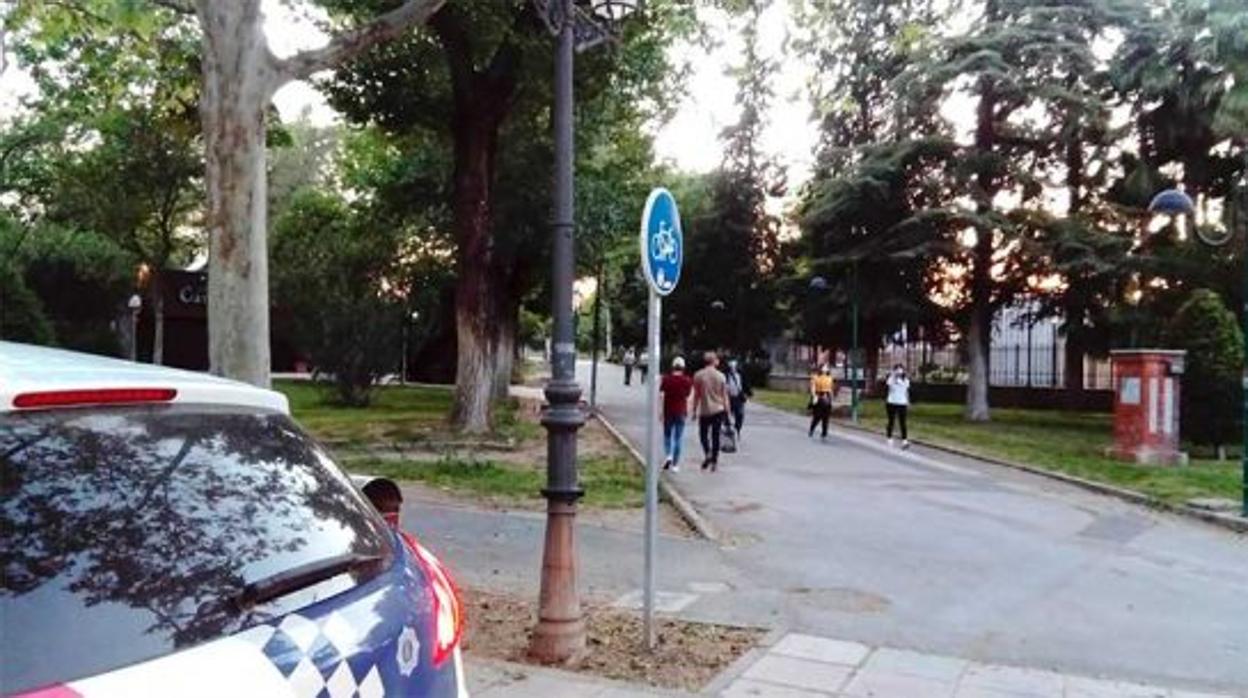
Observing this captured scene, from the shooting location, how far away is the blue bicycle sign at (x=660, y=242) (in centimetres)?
681

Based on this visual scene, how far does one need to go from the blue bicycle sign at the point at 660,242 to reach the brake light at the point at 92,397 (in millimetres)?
4519

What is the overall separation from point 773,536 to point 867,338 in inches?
1074

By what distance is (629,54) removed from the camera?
20391 millimetres

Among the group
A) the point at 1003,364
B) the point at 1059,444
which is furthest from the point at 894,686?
the point at 1003,364

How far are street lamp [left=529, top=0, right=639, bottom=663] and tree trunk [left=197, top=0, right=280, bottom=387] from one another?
1.75 m

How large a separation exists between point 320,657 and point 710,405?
1539 centimetres

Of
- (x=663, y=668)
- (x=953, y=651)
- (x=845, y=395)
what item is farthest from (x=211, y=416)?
(x=845, y=395)

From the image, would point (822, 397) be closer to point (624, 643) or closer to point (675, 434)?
point (675, 434)

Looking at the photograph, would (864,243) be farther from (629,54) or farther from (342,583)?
(342,583)

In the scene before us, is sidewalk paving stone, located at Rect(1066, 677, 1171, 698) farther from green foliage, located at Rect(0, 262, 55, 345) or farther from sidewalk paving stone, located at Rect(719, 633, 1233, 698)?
green foliage, located at Rect(0, 262, 55, 345)

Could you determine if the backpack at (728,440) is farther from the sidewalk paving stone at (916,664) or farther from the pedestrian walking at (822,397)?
the sidewalk paving stone at (916,664)

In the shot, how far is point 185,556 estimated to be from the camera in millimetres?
2119

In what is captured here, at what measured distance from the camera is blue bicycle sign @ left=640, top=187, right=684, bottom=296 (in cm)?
681

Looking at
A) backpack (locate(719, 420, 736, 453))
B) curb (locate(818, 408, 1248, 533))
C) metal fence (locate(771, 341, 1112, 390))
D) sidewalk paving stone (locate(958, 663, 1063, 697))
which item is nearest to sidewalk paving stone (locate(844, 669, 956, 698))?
sidewalk paving stone (locate(958, 663, 1063, 697))
